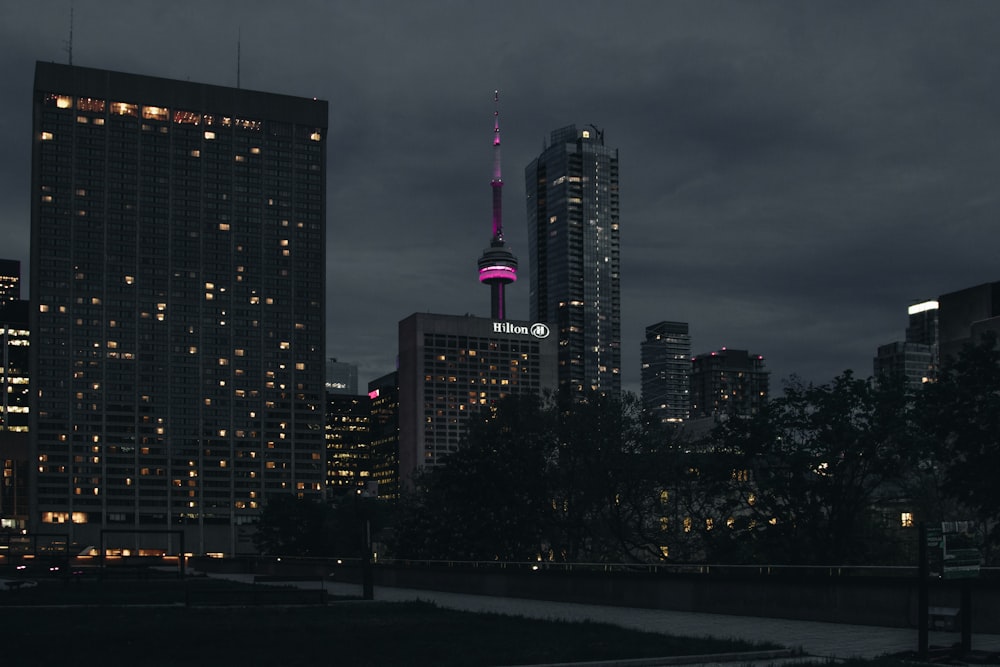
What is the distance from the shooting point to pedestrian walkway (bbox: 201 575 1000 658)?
20.6 metres

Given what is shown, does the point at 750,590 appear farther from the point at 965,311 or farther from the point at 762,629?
the point at 965,311

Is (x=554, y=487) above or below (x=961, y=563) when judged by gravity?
below

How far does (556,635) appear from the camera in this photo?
74.9 ft

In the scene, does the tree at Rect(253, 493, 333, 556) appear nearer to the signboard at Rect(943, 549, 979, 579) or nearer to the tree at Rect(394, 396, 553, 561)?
the tree at Rect(394, 396, 553, 561)

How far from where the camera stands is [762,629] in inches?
981

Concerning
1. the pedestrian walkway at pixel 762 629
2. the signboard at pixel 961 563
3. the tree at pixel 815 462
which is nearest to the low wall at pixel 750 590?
the signboard at pixel 961 563

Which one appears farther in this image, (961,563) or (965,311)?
(965,311)

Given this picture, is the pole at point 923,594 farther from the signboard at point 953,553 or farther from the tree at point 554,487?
the tree at point 554,487

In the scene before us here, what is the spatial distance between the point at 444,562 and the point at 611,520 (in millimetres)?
15526

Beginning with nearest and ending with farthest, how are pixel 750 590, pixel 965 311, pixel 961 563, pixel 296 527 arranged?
1. pixel 961 563
2. pixel 750 590
3. pixel 296 527
4. pixel 965 311

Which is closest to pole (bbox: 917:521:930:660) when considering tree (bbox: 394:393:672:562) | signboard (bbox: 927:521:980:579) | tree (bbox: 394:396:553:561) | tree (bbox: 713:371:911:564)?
signboard (bbox: 927:521:980:579)

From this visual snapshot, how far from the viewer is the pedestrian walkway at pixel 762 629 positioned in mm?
20578

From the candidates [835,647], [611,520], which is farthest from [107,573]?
[835,647]

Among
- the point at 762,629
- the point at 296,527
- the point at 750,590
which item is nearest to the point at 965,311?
the point at 296,527
